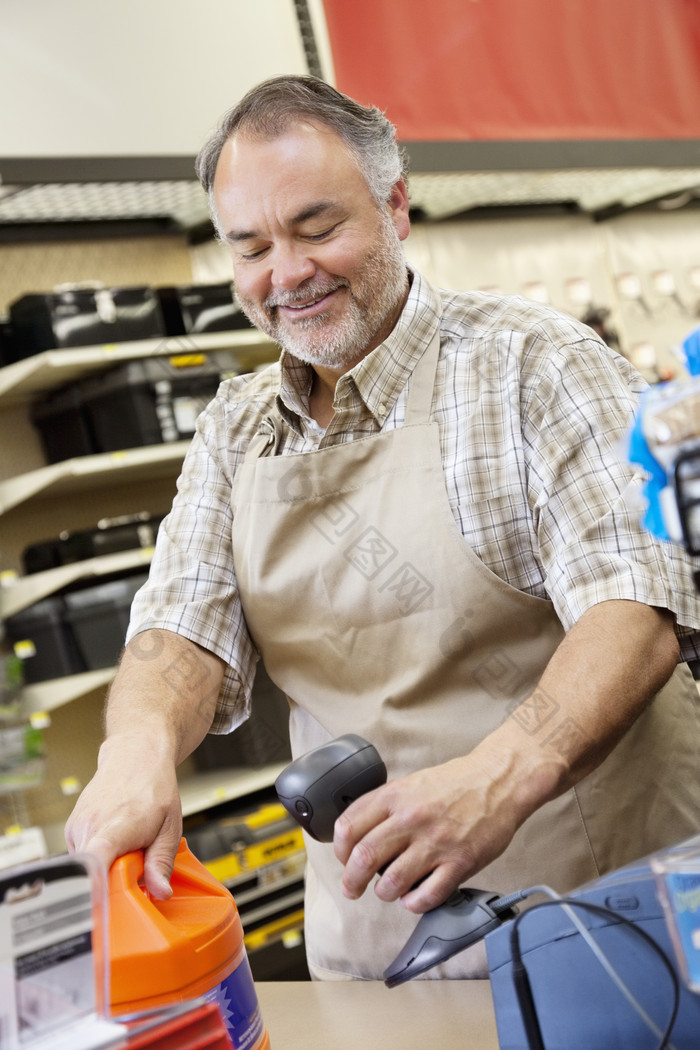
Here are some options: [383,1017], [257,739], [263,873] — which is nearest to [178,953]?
[383,1017]

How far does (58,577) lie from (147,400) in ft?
1.93

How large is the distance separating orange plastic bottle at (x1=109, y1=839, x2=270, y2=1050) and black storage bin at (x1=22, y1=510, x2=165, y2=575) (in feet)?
7.12

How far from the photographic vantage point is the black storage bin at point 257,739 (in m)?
3.51

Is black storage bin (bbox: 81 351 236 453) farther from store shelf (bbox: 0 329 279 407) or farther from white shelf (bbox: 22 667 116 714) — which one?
white shelf (bbox: 22 667 116 714)

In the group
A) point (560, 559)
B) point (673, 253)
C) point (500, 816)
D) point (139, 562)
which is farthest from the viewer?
point (673, 253)

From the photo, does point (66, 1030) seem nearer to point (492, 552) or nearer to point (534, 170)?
point (492, 552)

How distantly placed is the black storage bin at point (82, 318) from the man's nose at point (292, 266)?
1810 mm

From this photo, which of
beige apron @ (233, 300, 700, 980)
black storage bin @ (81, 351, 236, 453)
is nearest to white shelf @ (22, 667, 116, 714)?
black storage bin @ (81, 351, 236, 453)

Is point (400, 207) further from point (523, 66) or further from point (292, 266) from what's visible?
point (523, 66)

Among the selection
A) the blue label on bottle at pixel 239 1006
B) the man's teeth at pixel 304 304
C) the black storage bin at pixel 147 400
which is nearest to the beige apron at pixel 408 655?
the man's teeth at pixel 304 304

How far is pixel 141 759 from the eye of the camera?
4.37 feet

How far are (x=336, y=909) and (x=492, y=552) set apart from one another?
526 millimetres

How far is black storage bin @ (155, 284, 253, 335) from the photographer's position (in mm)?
3459

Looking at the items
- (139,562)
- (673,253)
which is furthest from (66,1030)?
(673,253)
